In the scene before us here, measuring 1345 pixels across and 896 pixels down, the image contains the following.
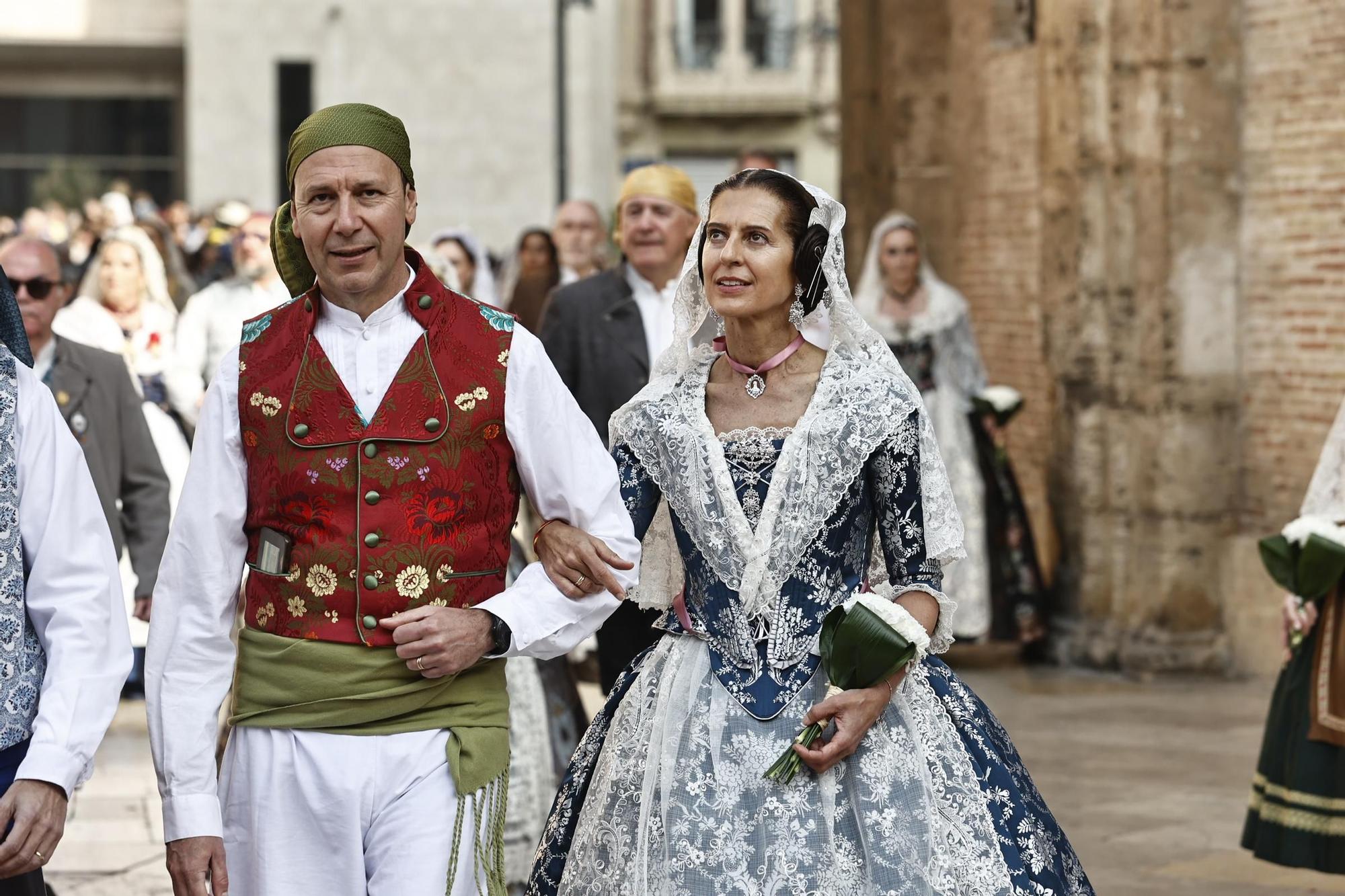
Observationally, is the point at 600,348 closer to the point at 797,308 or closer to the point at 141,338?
the point at 797,308

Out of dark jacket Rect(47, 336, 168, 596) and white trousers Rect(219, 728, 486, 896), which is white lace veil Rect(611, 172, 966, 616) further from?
dark jacket Rect(47, 336, 168, 596)

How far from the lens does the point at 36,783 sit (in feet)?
11.2

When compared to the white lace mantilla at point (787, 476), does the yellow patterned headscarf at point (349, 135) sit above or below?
above

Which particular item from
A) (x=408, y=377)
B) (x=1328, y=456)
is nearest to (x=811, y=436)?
(x=408, y=377)

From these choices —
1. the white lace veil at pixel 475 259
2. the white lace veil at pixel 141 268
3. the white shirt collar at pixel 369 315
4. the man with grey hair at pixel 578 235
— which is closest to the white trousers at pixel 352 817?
the white shirt collar at pixel 369 315

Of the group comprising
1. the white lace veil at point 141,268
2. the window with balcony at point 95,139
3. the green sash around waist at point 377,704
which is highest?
the window with balcony at point 95,139

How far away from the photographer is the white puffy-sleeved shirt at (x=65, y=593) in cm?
345

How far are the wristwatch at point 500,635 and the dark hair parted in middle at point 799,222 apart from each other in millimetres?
1037

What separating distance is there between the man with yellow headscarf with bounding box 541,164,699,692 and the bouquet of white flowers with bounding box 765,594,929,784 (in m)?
2.53

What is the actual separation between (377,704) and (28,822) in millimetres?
612

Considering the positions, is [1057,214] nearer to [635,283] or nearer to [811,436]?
[635,283]

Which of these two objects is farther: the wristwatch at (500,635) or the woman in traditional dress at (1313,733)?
the woman in traditional dress at (1313,733)

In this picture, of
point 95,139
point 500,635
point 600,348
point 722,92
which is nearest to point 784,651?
point 500,635

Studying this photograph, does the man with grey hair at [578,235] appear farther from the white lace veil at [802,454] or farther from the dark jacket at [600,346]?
the white lace veil at [802,454]
